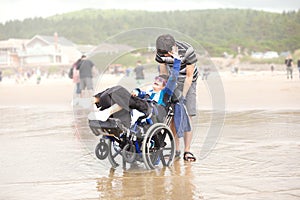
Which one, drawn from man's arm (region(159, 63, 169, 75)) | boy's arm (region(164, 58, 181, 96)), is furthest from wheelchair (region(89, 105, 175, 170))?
man's arm (region(159, 63, 169, 75))

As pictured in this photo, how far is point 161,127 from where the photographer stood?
629 cm

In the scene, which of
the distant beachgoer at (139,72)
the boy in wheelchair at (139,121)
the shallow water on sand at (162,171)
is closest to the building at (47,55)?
the shallow water on sand at (162,171)

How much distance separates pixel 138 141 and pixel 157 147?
Result: 0.25 m

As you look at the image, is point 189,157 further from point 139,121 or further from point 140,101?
point 140,101

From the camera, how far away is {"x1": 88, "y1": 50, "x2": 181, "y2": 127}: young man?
238 inches

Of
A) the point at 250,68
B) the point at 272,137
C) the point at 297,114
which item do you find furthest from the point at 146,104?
the point at 250,68

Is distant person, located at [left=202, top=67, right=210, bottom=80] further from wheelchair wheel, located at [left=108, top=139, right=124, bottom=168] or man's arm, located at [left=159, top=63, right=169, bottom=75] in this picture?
wheelchair wheel, located at [left=108, top=139, right=124, bottom=168]

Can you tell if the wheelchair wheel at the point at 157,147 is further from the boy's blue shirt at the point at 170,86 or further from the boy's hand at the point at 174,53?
the boy's hand at the point at 174,53

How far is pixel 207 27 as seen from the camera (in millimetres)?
139250

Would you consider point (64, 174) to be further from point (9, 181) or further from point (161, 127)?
point (161, 127)

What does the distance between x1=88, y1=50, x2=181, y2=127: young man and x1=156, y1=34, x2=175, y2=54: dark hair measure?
10 centimetres

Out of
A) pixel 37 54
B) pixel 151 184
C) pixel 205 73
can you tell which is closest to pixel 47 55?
pixel 37 54

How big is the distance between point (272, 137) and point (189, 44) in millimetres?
2827

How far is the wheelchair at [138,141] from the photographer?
20.0 feet
